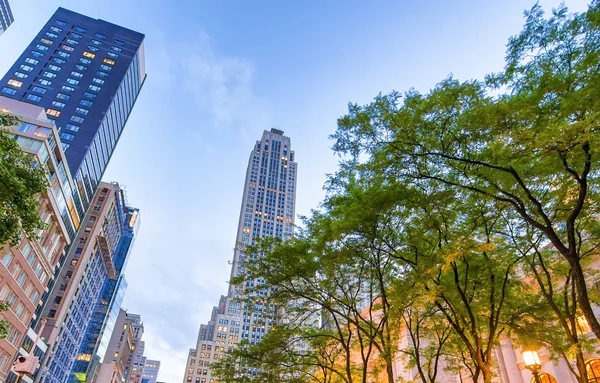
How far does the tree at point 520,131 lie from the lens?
9.96 m

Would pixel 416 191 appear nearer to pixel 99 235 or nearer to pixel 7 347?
pixel 7 347

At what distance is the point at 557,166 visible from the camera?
11.7 metres

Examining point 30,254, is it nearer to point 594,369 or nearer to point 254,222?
point 594,369

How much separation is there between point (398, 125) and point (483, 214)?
639cm

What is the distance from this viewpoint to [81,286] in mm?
97625

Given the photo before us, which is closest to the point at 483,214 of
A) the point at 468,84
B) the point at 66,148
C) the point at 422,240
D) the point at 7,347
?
the point at 422,240

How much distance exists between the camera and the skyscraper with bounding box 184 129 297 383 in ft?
441

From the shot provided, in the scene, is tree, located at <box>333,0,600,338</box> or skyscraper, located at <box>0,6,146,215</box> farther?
skyscraper, located at <box>0,6,146,215</box>

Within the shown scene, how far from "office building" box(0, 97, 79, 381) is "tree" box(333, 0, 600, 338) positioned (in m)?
43.0

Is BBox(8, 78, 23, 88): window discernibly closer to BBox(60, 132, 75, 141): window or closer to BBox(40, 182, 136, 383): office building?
BBox(60, 132, 75, 141): window

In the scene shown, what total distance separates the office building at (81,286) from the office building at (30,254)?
27.7 meters

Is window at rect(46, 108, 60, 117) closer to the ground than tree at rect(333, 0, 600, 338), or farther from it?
farther from it

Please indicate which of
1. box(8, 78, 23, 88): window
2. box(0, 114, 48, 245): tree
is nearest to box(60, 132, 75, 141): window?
box(8, 78, 23, 88): window

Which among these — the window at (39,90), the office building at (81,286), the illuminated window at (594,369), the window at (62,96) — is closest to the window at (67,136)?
the window at (62,96)
